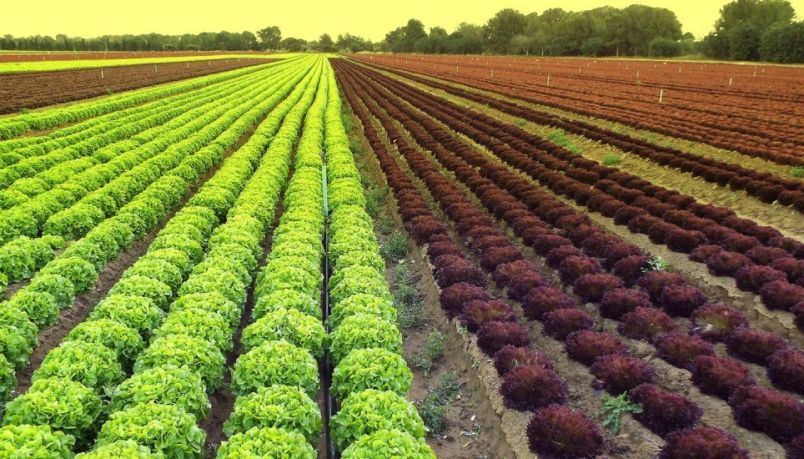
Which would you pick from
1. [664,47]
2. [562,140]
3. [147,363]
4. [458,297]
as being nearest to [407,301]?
[458,297]

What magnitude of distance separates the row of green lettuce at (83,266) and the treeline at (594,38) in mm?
91696

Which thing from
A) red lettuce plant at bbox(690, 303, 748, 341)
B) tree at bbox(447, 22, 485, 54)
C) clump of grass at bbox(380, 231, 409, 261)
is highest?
tree at bbox(447, 22, 485, 54)

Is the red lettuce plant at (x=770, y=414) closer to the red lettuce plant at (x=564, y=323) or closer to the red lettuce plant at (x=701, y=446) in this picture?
the red lettuce plant at (x=701, y=446)

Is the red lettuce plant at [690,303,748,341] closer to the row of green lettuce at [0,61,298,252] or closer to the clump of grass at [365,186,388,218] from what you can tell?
the clump of grass at [365,186,388,218]

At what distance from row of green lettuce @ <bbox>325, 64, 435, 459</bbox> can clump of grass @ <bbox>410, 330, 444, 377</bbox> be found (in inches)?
40.0

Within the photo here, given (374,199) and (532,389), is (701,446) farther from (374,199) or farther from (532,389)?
(374,199)

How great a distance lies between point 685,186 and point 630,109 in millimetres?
18287

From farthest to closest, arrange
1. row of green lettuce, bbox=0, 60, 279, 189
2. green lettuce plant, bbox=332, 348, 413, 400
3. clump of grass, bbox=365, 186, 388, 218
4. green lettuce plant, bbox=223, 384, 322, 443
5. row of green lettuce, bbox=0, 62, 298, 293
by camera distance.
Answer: clump of grass, bbox=365, 186, 388, 218, row of green lettuce, bbox=0, 60, 279, 189, row of green lettuce, bbox=0, 62, 298, 293, green lettuce plant, bbox=332, 348, 413, 400, green lettuce plant, bbox=223, 384, 322, 443

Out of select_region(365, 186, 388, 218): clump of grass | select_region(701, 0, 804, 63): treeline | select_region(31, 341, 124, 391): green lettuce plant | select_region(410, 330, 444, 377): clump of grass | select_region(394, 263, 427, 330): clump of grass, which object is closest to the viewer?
select_region(31, 341, 124, 391): green lettuce plant

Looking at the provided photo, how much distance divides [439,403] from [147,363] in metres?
4.30

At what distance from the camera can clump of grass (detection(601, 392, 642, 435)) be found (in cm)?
712

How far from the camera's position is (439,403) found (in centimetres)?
868

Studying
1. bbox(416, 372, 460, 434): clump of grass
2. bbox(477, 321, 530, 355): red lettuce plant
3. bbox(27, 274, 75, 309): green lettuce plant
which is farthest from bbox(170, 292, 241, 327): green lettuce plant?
bbox(477, 321, 530, 355): red lettuce plant

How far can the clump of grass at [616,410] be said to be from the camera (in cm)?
712
